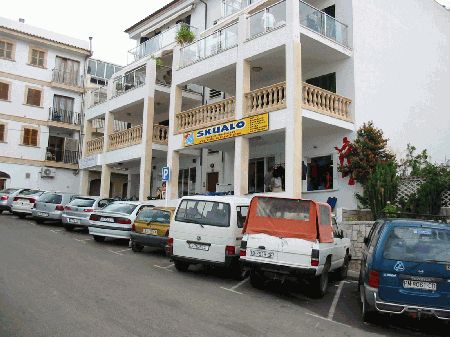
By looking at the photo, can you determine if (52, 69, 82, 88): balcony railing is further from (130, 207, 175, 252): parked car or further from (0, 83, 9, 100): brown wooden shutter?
(130, 207, 175, 252): parked car

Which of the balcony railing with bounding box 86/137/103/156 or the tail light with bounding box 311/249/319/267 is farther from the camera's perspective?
the balcony railing with bounding box 86/137/103/156

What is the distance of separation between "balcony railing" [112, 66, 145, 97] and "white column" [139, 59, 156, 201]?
3.51ft

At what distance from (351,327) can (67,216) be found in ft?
46.6

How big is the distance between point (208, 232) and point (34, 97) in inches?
1088

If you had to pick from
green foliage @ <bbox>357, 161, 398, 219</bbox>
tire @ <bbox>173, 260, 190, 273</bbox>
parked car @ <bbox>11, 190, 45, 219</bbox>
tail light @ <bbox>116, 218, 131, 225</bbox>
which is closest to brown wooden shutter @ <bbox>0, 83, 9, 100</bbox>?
parked car @ <bbox>11, 190, 45, 219</bbox>

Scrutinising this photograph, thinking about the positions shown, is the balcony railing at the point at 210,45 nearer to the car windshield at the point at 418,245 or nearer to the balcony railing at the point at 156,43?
the balcony railing at the point at 156,43

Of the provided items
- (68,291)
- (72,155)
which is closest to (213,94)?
(72,155)

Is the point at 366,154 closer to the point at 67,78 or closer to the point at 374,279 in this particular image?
the point at 374,279

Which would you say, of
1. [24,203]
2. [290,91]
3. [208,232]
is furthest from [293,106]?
[24,203]

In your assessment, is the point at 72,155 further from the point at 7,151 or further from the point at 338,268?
the point at 338,268

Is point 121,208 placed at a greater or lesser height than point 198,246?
greater

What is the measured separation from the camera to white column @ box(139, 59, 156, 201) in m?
23.8

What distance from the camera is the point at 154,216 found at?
1422 centimetres

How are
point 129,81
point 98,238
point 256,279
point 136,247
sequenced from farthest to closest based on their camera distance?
point 129,81 < point 98,238 < point 136,247 < point 256,279
